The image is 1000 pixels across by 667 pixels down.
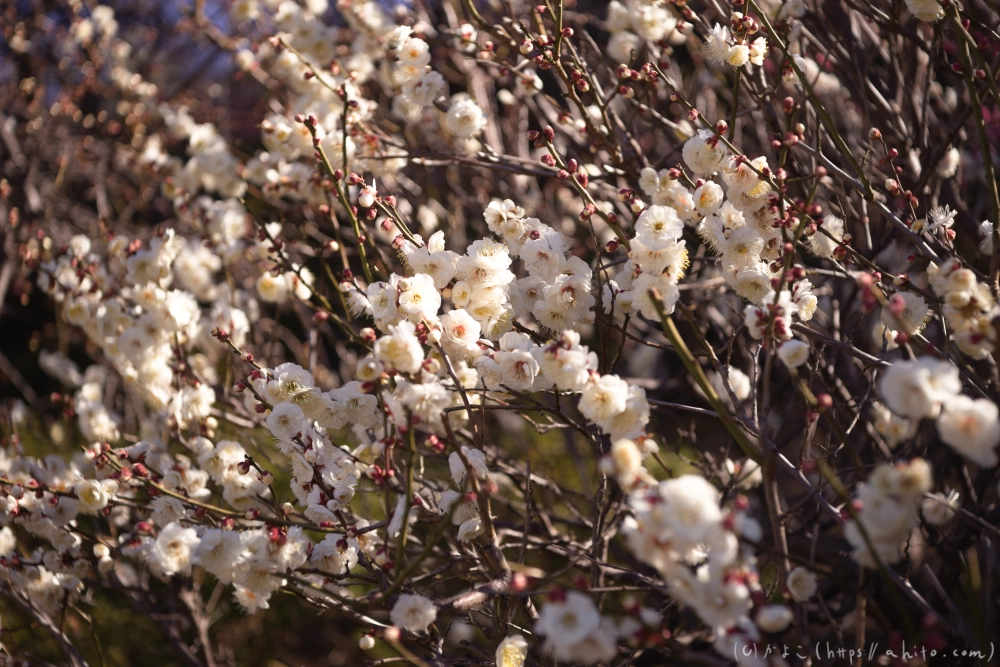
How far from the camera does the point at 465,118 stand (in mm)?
2738

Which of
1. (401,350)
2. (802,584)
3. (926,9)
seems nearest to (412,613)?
(401,350)

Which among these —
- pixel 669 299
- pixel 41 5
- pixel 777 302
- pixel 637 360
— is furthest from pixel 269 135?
pixel 41 5

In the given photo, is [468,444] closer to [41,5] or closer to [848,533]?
[848,533]

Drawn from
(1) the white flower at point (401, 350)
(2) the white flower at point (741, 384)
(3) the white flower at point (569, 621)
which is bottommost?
(2) the white flower at point (741, 384)

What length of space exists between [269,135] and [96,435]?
1594 mm

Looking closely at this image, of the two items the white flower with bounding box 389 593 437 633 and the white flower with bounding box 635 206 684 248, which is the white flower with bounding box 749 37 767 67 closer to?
the white flower with bounding box 635 206 684 248

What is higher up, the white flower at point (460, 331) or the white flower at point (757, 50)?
the white flower at point (757, 50)

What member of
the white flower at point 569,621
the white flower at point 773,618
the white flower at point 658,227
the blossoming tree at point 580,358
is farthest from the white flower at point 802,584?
the white flower at point 658,227

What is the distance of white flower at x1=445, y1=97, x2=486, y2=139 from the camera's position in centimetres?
273

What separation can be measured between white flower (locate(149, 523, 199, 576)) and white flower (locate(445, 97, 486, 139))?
68.0 inches

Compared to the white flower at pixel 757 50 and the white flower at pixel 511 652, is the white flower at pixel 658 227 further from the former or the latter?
the white flower at pixel 511 652

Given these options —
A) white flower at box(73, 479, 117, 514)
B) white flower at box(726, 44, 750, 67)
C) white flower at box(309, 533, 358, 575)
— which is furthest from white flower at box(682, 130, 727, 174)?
white flower at box(73, 479, 117, 514)

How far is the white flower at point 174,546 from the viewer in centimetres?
194

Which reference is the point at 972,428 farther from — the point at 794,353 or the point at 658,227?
the point at 658,227
